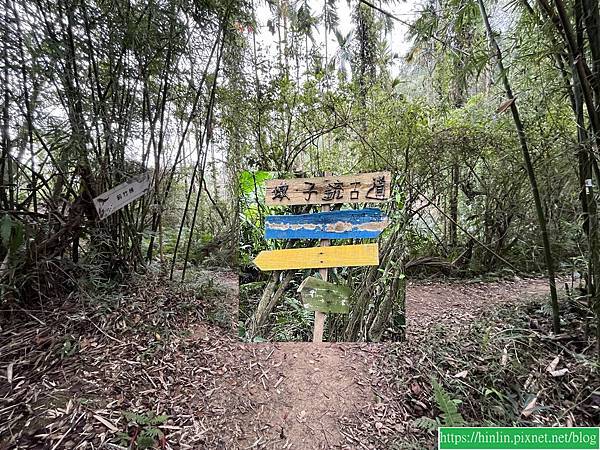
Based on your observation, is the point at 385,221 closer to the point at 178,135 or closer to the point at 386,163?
the point at 386,163

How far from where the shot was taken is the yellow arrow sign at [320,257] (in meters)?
1.14

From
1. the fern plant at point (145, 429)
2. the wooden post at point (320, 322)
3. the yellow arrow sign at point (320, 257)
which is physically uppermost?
the yellow arrow sign at point (320, 257)

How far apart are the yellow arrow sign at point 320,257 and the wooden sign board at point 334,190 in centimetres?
15

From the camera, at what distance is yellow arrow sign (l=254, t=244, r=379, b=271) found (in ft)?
3.73

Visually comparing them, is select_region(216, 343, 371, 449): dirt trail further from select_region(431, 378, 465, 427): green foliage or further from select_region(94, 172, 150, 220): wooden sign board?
select_region(94, 172, 150, 220): wooden sign board

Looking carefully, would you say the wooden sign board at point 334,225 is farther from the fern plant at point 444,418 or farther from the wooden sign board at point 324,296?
the fern plant at point 444,418

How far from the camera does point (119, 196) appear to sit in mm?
1310

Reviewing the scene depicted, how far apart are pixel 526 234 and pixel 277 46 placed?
122cm

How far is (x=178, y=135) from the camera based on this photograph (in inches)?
64.2

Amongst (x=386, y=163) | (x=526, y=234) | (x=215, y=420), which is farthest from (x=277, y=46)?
(x=215, y=420)

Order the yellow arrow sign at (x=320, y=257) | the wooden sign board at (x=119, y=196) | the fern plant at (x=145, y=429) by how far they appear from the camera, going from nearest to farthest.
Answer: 1. the fern plant at (x=145, y=429)
2. the yellow arrow sign at (x=320, y=257)
3. the wooden sign board at (x=119, y=196)

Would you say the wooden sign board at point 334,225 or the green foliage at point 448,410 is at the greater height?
the wooden sign board at point 334,225

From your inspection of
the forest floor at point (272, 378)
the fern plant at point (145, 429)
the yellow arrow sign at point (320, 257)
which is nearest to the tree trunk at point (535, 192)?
the forest floor at point (272, 378)

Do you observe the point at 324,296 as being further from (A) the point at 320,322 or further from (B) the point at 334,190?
(B) the point at 334,190
